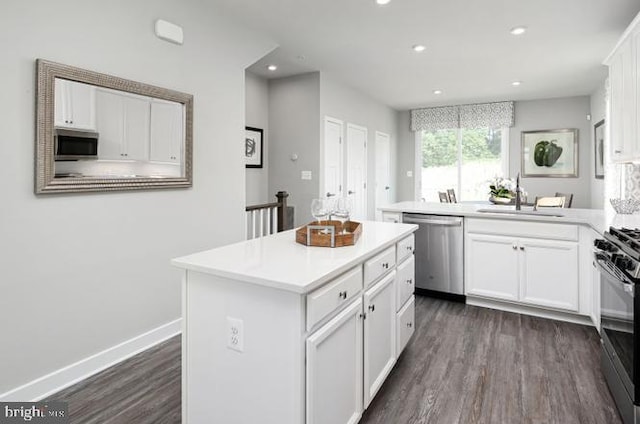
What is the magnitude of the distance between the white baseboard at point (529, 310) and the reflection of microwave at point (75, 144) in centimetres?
329

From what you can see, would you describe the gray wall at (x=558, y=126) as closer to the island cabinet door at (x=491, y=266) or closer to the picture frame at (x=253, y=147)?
the island cabinet door at (x=491, y=266)

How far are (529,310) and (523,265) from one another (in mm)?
429

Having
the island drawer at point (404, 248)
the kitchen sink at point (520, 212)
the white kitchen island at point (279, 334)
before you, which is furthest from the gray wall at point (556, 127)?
the white kitchen island at point (279, 334)

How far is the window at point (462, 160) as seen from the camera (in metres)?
7.49

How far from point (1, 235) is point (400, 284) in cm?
217

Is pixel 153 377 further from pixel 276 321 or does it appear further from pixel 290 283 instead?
pixel 290 283

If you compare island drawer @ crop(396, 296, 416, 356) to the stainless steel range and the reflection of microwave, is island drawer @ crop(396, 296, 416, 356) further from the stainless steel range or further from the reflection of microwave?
the reflection of microwave

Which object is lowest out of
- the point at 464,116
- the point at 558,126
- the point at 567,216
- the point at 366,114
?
the point at 567,216

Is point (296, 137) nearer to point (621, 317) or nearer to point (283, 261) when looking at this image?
point (283, 261)

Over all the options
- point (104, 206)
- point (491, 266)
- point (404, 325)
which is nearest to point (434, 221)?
point (491, 266)

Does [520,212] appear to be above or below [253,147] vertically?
below

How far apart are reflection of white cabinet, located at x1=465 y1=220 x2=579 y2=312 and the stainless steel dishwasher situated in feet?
0.27

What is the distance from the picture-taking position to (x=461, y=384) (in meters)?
2.23

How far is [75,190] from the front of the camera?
225cm
